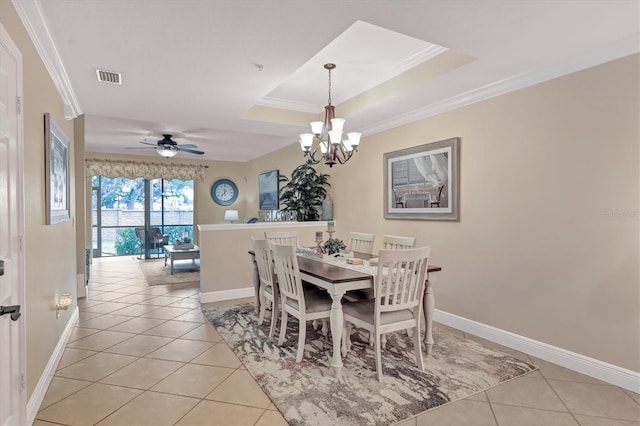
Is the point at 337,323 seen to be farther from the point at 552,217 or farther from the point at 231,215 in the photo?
the point at 231,215

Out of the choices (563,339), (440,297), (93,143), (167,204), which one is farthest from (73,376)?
(167,204)

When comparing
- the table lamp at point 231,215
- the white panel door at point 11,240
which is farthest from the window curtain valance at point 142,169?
the white panel door at point 11,240

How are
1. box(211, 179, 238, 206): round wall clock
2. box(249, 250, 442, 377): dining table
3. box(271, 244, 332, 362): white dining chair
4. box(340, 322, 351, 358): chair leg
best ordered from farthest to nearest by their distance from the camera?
box(211, 179, 238, 206): round wall clock, box(340, 322, 351, 358): chair leg, box(271, 244, 332, 362): white dining chair, box(249, 250, 442, 377): dining table

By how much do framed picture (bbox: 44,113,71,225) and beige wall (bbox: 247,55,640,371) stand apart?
345 cm

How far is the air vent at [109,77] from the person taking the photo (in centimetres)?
299

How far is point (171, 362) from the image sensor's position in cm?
286

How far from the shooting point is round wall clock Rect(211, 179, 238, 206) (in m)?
9.39

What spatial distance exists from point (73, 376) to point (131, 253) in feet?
23.6

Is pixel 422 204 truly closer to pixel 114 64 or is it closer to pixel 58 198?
pixel 114 64

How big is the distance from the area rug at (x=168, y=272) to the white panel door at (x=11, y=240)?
4084 millimetres

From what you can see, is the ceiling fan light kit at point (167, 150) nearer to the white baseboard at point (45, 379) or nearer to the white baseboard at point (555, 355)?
the white baseboard at point (45, 379)

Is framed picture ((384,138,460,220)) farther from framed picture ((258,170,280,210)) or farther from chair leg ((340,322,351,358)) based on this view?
framed picture ((258,170,280,210))

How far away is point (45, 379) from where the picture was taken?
2406 millimetres

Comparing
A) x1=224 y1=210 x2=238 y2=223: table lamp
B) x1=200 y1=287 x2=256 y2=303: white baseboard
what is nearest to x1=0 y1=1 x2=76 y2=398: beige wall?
x1=200 y1=287 x2=256 y2=303: white baseboard
